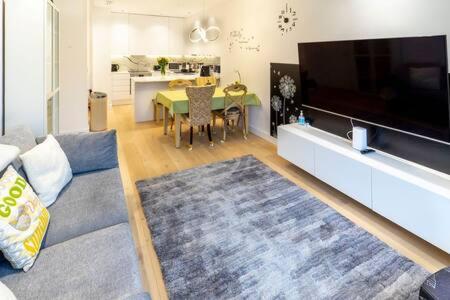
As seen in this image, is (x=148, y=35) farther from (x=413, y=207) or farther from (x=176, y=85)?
(x=413, y=207)

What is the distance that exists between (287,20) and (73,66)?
3471 mm

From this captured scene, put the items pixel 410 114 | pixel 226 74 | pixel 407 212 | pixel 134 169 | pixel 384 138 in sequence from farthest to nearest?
pixel 226 74 < pixel 134 169 < pixel 384 138 < pixel 410 114 < pixel 407 212

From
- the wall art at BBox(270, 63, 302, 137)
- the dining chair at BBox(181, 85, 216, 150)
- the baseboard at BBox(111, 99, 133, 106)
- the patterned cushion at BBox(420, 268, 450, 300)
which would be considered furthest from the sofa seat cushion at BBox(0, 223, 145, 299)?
the baseboard at BBox(111, 99, 133, 106)

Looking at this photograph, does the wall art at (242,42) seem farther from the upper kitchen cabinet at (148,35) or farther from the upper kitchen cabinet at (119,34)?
the upper kitchen cabinet at (119,34)

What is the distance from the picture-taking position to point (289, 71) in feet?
12.5

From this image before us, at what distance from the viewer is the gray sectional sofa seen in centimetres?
110

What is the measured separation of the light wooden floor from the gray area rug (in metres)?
0.09

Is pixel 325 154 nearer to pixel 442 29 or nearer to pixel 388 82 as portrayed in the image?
pixel 388 82

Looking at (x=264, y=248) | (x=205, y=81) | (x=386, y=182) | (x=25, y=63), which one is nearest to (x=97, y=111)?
(x=205, y=81)

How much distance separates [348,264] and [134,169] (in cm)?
262

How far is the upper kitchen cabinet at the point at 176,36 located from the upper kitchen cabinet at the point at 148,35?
125 millimetres

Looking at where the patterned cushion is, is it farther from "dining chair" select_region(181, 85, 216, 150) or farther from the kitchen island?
the kitchen island

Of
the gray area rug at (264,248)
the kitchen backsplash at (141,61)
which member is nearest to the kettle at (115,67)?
the kitchen backsplash at (141,61)

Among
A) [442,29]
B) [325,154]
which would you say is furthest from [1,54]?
[442,29]
